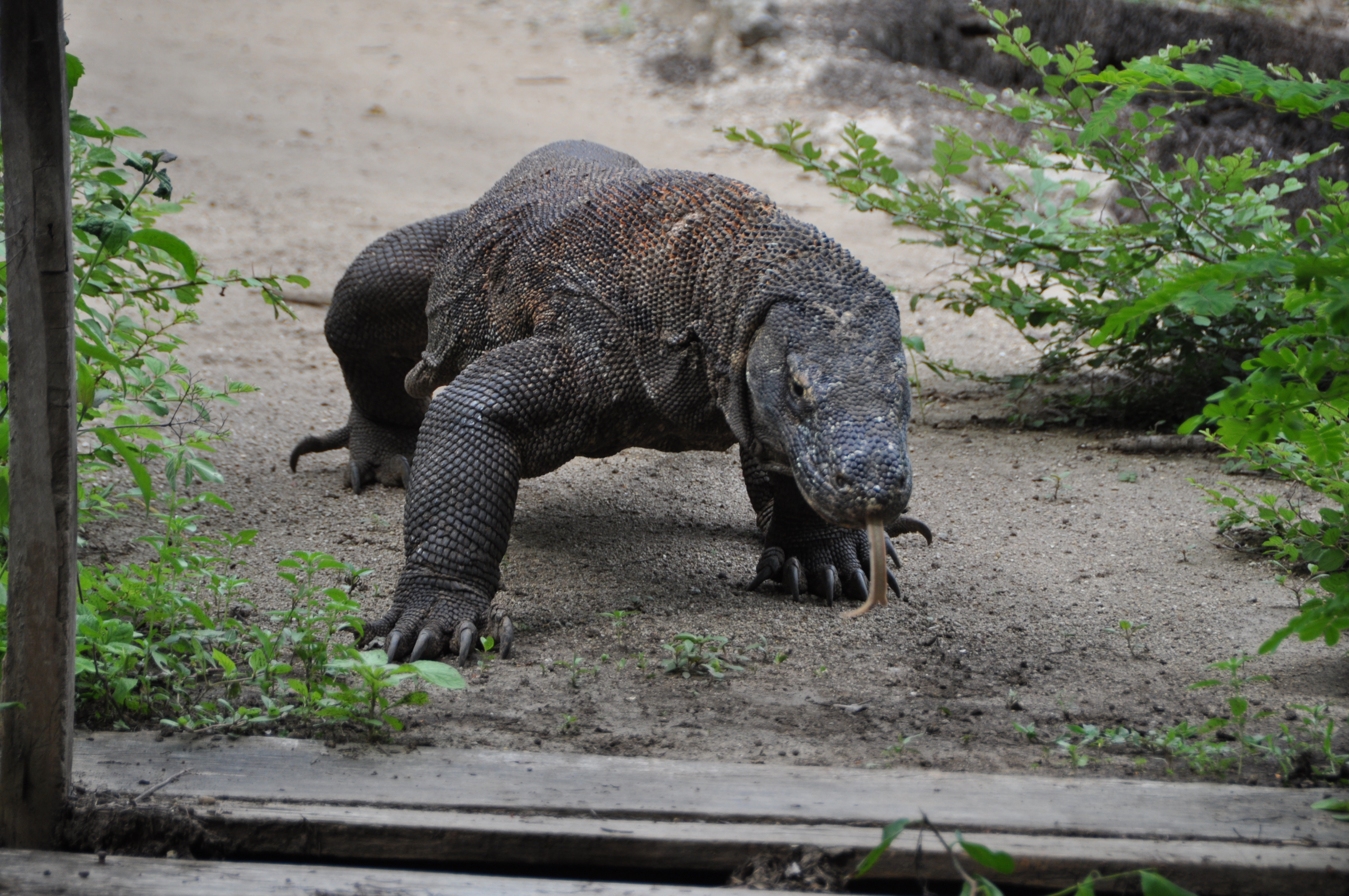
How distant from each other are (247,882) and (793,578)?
200 cm

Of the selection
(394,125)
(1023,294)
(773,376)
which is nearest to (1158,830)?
(773,376)

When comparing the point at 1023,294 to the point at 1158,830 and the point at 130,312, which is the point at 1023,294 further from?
the point at 130,312

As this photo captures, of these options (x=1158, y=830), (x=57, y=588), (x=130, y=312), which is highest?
(x=57, y=588)

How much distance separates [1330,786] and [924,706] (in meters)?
0.78

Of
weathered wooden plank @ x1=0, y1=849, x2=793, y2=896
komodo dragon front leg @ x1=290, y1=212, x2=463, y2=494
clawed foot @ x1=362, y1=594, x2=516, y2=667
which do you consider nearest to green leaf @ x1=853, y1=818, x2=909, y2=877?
weathered wooden plank @ x1=0, y1=849, x2=793, y2=896

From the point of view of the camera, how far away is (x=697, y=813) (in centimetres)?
185

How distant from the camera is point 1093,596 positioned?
11.0ft

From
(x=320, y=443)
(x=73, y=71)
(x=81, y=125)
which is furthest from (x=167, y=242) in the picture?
(x=320, y=443)

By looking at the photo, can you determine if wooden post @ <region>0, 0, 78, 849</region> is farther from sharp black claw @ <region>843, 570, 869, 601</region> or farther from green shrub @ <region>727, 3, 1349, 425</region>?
green shrub @ <region>727, 3, 1349, 425</region>

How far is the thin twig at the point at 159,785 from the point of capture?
6.11ft

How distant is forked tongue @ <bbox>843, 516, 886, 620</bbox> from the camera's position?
2.31m

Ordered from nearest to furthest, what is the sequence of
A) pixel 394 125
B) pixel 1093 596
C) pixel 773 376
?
pixel 773 376 < pixel 1093 596 < pixel 394 125

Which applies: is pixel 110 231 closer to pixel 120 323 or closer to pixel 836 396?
pixel 120 323

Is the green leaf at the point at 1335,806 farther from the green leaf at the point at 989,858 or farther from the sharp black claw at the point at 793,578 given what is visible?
the sharp black claw at the point at 793,578
